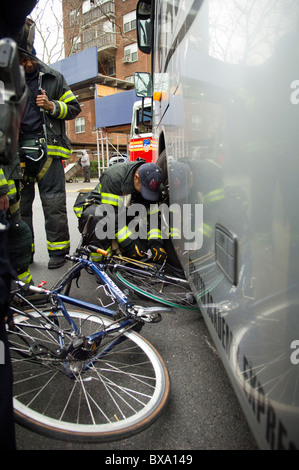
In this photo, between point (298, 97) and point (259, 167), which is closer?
point (298, 97)

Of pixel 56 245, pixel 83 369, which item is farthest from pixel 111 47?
pixel 83 369

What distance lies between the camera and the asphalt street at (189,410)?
1.31 m

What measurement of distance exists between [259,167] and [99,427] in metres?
1.18

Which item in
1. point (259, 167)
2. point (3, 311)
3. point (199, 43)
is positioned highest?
point (199, 43)

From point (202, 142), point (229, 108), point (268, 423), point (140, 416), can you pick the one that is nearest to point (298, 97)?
point (229, 108)

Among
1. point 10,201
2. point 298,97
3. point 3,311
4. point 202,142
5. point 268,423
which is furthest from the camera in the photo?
point 10,201

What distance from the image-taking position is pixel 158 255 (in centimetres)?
298

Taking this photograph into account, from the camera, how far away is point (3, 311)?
997 millimetres

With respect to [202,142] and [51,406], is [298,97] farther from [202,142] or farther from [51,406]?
[51,406]

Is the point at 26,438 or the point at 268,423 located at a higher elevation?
the point at 268,423

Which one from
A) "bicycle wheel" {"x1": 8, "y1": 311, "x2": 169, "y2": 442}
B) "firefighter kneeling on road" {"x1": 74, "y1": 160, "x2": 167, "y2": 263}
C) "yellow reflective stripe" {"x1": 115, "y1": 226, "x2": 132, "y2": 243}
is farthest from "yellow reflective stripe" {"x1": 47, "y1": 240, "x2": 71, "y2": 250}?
"bicycle wheel" {"x1": 8, "y1": 311, "x2": 169, "y2": 442}

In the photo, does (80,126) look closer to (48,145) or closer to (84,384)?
(48,145)

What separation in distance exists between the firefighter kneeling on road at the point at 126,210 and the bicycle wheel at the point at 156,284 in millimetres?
276

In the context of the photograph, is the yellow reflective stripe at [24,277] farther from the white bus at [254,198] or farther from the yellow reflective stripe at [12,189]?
the white bus at [254,198]
